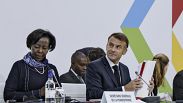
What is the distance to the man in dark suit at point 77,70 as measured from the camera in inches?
169

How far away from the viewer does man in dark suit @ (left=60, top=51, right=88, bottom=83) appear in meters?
4.29

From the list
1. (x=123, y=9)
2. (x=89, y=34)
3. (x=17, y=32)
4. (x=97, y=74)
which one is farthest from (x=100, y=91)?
(x=123, y=9)

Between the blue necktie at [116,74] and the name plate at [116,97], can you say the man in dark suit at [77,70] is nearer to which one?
the blue necktie at [116,74]

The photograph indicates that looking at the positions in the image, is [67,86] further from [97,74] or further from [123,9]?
[123,9]

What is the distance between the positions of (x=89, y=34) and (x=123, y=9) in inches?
26.0

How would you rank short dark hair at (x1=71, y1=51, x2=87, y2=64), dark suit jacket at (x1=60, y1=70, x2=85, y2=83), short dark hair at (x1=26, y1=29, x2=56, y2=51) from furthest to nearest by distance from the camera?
1. short dark hair at (x1=71, y1=51, x2=87, y2=64)
2. dark suit jacket at (x1=60, y1=70, x2=85, y2=83)
3. short dark hair at (x1=26, y1=29, x2=56, y2=51)

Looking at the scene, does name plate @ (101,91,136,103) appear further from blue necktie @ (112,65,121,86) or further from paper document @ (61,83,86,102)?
blue necktie @ (112,65,121,86)

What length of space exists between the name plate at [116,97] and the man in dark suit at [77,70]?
1796 mm

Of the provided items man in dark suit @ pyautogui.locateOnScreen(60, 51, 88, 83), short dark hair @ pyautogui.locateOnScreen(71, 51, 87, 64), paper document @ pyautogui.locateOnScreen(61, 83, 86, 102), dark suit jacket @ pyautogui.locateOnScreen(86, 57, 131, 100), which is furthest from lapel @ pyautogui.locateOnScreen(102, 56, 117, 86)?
short dark hair @ pyautogui.locateOnScreen(71, 51, 87, 64)

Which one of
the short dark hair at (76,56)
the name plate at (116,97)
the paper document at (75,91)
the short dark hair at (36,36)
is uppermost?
the short dark hair at (36,36)

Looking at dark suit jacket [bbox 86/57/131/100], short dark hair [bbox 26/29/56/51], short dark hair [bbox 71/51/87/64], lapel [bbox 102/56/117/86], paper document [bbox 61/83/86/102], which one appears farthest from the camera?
short dark hair [bbox 71/51/87/64]

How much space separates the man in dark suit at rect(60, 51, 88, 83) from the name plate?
5.89 ft

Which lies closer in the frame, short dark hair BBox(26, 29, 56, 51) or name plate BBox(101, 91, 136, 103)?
name plate BBox(101, 91, 136, 103)

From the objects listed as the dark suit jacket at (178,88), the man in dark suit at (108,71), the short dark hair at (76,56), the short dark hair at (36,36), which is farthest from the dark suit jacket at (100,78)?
the short dark hair at (76,56)
